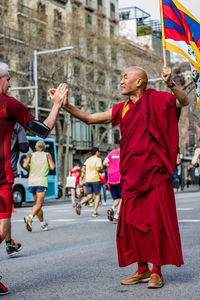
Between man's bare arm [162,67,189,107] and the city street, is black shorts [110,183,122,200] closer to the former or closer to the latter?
the city street

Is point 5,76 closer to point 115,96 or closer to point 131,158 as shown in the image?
point 131,158

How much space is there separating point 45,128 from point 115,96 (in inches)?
1368

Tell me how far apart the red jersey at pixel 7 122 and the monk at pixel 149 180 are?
601 mm

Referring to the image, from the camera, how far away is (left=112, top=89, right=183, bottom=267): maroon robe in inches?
201

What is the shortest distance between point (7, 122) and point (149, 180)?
4.35ft

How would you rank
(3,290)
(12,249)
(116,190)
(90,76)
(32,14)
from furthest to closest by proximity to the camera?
1. (90,76)
2. (32,14)
3. (116,190)
4. (12,249)
5. (3,290)

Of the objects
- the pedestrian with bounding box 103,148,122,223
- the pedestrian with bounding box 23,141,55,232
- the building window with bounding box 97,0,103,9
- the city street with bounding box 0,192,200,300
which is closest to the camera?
the city street with bounding box 0,192,200,300

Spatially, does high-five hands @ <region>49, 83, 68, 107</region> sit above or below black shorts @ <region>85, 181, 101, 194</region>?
above

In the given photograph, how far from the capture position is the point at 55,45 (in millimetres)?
34906

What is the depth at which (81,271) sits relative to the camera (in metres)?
6.18

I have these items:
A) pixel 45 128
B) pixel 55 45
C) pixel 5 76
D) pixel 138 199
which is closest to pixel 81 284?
pixel 138 199

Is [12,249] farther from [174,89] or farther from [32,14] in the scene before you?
[32,14]

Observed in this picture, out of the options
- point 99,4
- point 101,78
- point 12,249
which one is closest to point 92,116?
point 12,249

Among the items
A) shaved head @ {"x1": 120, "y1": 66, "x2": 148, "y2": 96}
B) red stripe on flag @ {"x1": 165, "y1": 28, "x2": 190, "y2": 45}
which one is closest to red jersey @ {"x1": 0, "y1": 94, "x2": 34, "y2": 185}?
shaved head @ {"x1": 120, "y1": 66, "x2": 148, "y2": 96}
